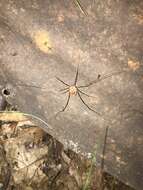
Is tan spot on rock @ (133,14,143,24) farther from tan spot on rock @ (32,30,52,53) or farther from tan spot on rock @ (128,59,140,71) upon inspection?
tan spot on rock @ (32,30,52,53)

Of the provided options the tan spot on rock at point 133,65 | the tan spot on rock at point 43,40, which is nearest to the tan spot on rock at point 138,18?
the tan spot on rock at point 133,65

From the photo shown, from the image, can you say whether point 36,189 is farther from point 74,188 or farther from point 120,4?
point 120,4

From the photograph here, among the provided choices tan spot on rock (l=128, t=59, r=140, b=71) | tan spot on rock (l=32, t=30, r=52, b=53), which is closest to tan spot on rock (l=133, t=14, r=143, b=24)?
tan spot on rock (l=128, t=59, r=140, b=71)

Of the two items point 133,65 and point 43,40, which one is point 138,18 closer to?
point 133,65

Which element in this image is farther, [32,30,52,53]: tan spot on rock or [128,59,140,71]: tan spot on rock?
[32,30,52,53]: tan spot on rock

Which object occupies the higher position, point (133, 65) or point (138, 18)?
point (138, 18)

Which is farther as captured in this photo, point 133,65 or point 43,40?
point 43,40

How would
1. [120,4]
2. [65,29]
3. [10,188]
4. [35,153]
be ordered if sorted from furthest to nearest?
[35,153]
[10,188]
[65,29]
[120,4]

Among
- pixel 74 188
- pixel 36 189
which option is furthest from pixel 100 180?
pixel 36 189

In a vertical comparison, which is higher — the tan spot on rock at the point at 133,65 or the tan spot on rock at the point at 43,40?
the tan spot on rock at the point at 43,40

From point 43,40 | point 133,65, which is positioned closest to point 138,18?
point 133,65

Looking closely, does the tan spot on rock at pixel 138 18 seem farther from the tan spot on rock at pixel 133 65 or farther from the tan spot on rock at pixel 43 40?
the tan spot on rock at pixel 43 40
